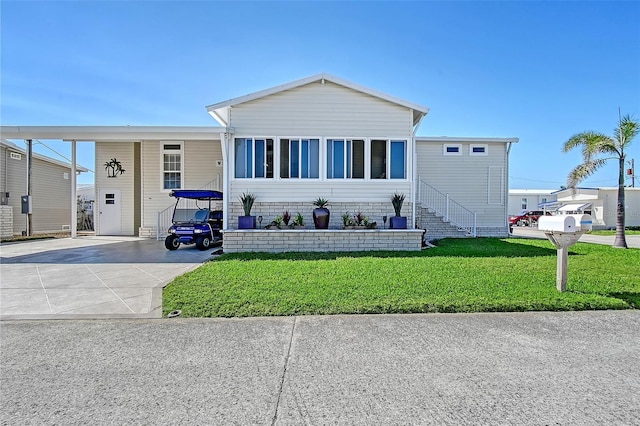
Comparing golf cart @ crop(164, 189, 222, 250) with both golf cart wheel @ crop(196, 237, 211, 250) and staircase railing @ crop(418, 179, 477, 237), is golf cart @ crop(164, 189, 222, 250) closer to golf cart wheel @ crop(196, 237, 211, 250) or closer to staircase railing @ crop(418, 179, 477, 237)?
golf cart wheel @ crop(196, 237, 211, 250)

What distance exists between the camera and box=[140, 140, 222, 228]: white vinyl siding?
14.5m

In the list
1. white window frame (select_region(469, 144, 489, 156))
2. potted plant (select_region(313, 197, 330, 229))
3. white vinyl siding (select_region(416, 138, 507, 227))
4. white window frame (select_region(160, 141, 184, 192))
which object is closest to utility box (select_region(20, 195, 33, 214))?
white window frame (select_region(160, 141, 184, 192))

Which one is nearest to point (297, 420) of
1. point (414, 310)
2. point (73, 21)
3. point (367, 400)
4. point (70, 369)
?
point (367, 400)

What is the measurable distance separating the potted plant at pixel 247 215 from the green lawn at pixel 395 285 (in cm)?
134

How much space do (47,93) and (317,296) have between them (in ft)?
56.1

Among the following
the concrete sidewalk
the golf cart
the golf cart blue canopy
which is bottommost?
the concrete sidewalk

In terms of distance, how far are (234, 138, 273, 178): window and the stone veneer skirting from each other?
6.65 ft

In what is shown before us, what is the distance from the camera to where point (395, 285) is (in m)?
6.03

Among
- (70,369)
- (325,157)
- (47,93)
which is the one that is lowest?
(70,369)

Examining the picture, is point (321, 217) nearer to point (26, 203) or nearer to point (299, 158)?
point (299, 158)

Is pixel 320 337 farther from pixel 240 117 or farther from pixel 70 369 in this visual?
pixel 240 117

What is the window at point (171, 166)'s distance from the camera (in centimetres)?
1456

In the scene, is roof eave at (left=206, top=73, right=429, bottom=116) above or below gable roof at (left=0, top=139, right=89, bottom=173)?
above

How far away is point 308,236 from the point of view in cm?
1030
